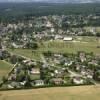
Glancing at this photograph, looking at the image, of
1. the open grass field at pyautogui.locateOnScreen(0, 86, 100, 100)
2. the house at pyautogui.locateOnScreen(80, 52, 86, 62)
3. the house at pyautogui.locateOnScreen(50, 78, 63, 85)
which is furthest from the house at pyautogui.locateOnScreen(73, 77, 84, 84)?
the house at pyautogui.locateOnScreen(80, 52, 86, 62)

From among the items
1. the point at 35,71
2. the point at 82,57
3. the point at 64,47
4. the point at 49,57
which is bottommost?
the point at 64,47

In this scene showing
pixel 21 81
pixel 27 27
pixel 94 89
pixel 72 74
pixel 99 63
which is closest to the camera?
pixel 94 89

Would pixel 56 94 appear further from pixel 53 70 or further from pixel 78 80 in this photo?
pixel 53 70

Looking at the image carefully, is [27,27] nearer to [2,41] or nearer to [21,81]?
[2,41]

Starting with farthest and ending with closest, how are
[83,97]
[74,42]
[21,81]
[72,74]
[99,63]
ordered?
1. [74,42]
2. [99,63]
3. [72,74]
4. [21,81]
5. [83,97]

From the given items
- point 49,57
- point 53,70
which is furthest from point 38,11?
point 53,70

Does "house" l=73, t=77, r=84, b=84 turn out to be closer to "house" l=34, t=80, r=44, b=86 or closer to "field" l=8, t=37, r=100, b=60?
"house" l=34, t=80, r=44, b=86

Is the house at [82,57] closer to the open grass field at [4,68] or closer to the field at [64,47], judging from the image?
the field at [64,47]

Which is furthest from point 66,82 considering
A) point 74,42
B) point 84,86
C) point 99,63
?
point 74,42
